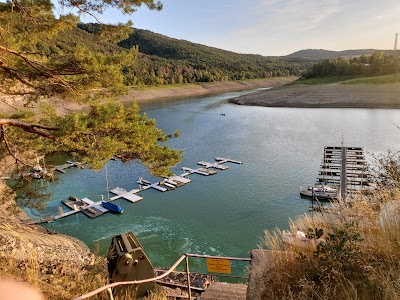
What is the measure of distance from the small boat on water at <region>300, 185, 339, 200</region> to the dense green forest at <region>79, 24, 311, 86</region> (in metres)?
50.8

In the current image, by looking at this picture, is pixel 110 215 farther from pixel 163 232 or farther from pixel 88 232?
pixel 163 232

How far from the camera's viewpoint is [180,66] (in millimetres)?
105625

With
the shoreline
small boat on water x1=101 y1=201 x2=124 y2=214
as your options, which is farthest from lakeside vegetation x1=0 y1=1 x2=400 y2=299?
the shoreline

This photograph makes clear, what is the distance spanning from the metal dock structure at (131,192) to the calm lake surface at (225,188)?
423mm

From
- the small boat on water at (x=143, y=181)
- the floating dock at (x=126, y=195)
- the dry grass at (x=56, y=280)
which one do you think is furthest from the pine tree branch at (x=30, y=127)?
the small boat on water at (x=143, y=181)

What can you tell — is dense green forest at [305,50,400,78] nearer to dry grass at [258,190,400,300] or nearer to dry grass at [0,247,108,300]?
dry grass at [258,190,400,300]

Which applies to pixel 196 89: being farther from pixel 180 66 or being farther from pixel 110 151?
pixel 110 151

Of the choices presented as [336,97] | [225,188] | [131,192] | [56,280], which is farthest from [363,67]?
[56,280]

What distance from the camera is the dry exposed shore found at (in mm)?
51156

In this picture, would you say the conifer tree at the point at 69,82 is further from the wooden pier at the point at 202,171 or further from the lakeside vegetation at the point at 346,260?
the wooden pier at the point at 202,171

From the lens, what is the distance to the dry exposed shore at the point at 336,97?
168ft

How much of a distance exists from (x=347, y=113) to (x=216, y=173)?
3048cm

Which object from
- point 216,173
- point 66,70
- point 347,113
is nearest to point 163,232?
point 216,173

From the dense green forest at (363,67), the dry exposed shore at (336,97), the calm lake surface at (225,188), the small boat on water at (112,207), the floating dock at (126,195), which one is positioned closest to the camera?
the calm lake surface at (225,188)
